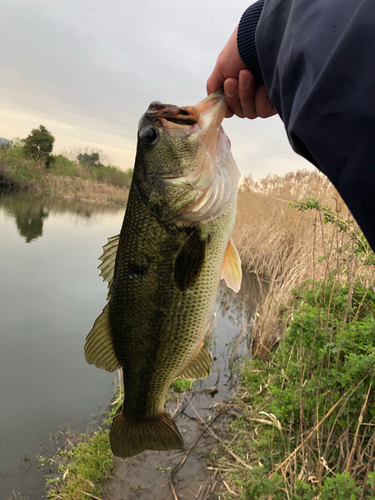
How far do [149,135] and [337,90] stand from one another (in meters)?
1.09

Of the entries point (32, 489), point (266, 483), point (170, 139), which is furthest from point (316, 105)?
point (32, 489)

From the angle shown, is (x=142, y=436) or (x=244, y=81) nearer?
(x=244, y=81)

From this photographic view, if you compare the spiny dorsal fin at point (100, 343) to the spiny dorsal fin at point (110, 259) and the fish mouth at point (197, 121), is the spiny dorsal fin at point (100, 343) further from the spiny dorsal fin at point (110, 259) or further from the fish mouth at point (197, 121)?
the fish mouth at point (197, 121)

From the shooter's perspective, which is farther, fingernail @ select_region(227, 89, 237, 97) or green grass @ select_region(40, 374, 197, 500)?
green grass @ select_region(40, 374, 197, 500)

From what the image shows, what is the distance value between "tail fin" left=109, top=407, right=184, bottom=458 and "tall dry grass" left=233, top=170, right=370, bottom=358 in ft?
10.8

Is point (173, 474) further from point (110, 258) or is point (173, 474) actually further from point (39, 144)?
point (39, 144)

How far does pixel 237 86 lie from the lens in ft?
5.13

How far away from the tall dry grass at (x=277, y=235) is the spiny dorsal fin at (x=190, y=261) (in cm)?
338

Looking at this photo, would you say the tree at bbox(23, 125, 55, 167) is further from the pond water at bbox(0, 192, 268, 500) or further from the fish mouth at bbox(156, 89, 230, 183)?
the fish mouth at bbox(156, 89, 230, 183)

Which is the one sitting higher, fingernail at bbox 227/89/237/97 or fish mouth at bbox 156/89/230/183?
fingernail at bbox 227/89/237/97

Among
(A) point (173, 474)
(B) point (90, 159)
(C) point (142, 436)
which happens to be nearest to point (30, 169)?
(B) point (90, 159)

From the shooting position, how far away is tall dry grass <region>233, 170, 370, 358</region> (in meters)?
5.16

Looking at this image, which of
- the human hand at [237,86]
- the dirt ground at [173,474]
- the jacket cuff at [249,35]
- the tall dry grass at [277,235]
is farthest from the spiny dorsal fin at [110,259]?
the tall dry grass at [277,235]

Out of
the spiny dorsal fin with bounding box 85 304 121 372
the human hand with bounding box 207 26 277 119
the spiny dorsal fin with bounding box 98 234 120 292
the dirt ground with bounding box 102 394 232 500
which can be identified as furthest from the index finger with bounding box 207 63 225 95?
the dirt ground with bounding box 102 394 232 500
